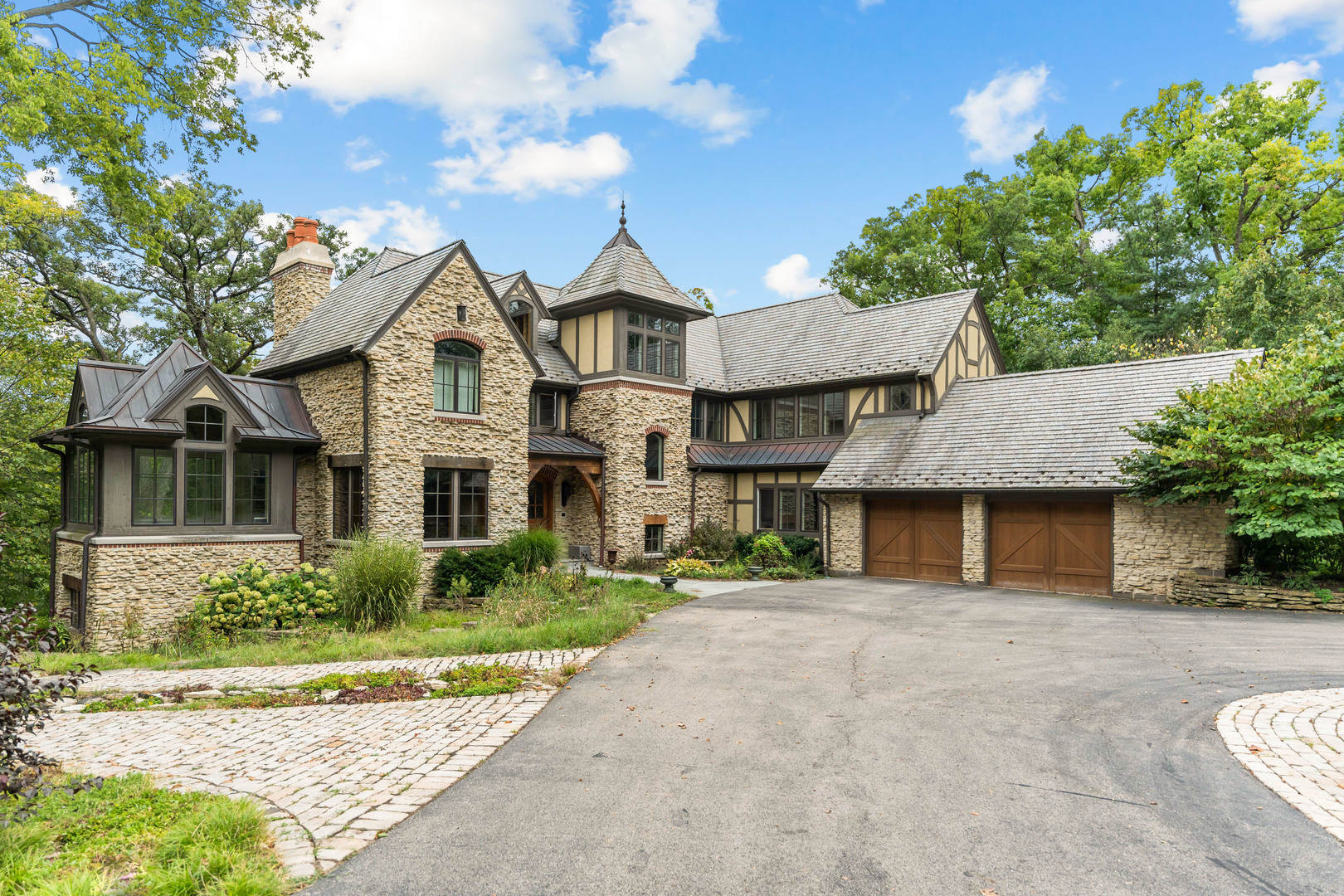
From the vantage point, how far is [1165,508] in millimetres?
15469

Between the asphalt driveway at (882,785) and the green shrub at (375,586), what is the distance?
543cm

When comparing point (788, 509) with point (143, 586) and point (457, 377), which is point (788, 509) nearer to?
point (457, 377)

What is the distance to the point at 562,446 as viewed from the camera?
827 inches

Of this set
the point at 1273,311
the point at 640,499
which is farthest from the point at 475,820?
the point at 1273,311

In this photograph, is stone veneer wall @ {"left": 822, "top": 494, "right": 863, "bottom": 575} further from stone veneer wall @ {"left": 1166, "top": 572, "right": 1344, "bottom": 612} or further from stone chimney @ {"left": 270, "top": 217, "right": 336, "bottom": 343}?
stone chimney @ {"left": 270, "top": 217, "right": 336, "bottom": 343}

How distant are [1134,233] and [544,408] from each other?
2269cm

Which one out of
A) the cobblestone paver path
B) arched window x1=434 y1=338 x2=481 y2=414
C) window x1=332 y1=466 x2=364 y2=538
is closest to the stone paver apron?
the cobblestone paver path

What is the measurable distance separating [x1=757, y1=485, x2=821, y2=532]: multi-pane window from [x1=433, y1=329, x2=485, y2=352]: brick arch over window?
9.81 m

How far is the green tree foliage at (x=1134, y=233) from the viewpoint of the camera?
90.1 ft

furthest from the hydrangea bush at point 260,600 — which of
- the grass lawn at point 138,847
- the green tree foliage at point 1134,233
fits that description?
the green tree foliage at point 1134,233

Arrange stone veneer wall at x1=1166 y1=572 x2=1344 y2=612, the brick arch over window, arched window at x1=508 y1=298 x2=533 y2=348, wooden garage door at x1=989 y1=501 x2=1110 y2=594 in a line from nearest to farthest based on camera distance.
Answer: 1. stone veneer wall at x1=1166 y1=572 x2=1344 y2=612
2. wooden garage door at x1=989 y1=501 x2=1110 y2=594
3. the brick arch over window
4. arched window at x1=508 y1=298 x2=533 y2=348

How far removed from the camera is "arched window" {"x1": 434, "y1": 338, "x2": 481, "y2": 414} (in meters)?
17.8

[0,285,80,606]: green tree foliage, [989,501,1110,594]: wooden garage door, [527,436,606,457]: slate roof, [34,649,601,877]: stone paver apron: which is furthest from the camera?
[527,436,606,457]: slate roof

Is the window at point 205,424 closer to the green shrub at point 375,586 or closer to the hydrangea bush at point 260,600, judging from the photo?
the hydrangea bush at point 260,600
